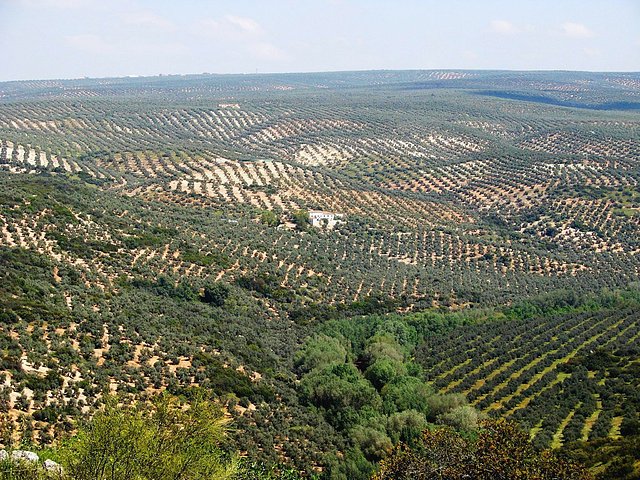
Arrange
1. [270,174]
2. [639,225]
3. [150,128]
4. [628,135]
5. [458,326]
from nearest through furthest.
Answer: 1. [458,326]
2. [639,225]
3. [270,174]
4. [628,135]
5. [150,128]

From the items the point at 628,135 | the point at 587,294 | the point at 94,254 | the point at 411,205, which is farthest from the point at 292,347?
the point at 628,135

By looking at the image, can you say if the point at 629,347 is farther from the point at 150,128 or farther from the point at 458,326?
the point at 150,128

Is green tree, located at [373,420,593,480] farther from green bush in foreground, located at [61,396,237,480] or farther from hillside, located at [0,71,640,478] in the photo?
hillside, located at [0,71,640,478]

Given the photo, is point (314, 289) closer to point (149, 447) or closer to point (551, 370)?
point (551, 370)

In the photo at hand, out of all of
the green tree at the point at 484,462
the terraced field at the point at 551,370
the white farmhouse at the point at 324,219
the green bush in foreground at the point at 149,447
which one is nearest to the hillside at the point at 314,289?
the terraced field at the point at 551,370

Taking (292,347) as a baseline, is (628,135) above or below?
above

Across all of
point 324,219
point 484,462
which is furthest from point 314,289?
point 484,462

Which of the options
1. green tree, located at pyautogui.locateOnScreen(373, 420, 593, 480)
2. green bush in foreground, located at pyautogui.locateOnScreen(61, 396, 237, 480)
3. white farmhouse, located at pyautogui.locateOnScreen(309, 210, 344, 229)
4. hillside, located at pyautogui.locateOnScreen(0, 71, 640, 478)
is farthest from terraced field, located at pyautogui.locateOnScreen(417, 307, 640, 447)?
white farmhouse, located at pyautogui.locateOnScreen(309, 210, 344, 229)
